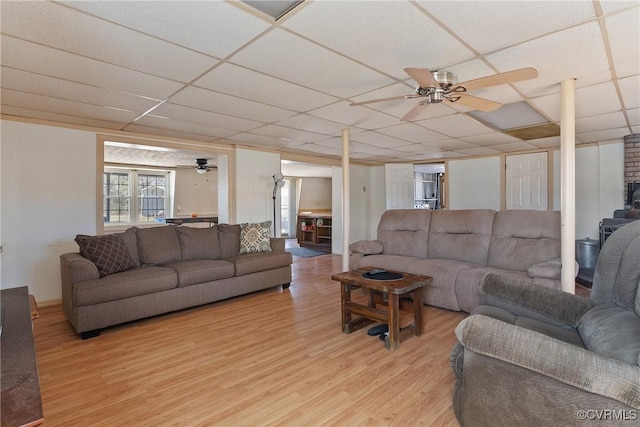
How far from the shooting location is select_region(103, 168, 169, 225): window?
769 centimetres

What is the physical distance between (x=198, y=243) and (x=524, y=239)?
12.8ft

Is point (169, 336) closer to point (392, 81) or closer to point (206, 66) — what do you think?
point (206, 66)

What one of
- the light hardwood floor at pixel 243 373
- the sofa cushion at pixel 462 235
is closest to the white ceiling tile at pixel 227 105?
the light hardwood floor at pixel 243 373

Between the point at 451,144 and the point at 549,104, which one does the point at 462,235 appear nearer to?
the point at 549,104

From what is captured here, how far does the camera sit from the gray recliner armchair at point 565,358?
1132 millimetres

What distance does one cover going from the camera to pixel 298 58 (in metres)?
2.22

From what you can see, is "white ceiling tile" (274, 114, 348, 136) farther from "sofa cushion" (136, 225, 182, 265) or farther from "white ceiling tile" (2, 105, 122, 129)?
"white ceiling tile" (2, 105, 122, 129)

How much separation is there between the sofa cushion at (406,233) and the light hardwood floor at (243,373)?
979 millimetres

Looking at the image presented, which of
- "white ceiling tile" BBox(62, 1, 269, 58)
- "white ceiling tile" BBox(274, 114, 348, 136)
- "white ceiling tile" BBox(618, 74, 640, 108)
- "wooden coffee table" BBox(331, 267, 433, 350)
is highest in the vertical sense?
"white ceiling tile" BBox(274, 114, 348, 136)

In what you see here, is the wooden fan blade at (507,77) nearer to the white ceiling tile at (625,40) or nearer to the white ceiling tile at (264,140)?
the white ceiling tile at (625,40)

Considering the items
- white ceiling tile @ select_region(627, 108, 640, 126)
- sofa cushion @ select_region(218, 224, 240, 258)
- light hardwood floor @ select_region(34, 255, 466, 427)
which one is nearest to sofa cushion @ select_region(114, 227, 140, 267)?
light hardwood floor @ select_region(34, 255, 466, 427)

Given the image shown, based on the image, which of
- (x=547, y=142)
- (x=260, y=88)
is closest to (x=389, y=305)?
(x=260, y=88)

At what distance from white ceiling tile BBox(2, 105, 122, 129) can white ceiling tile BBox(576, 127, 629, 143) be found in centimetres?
644

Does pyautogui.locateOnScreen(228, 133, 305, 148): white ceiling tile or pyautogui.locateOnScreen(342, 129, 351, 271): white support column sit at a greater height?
pyautogui.locateOnScreen(228, 133, 305, 148): white ceiling tile
